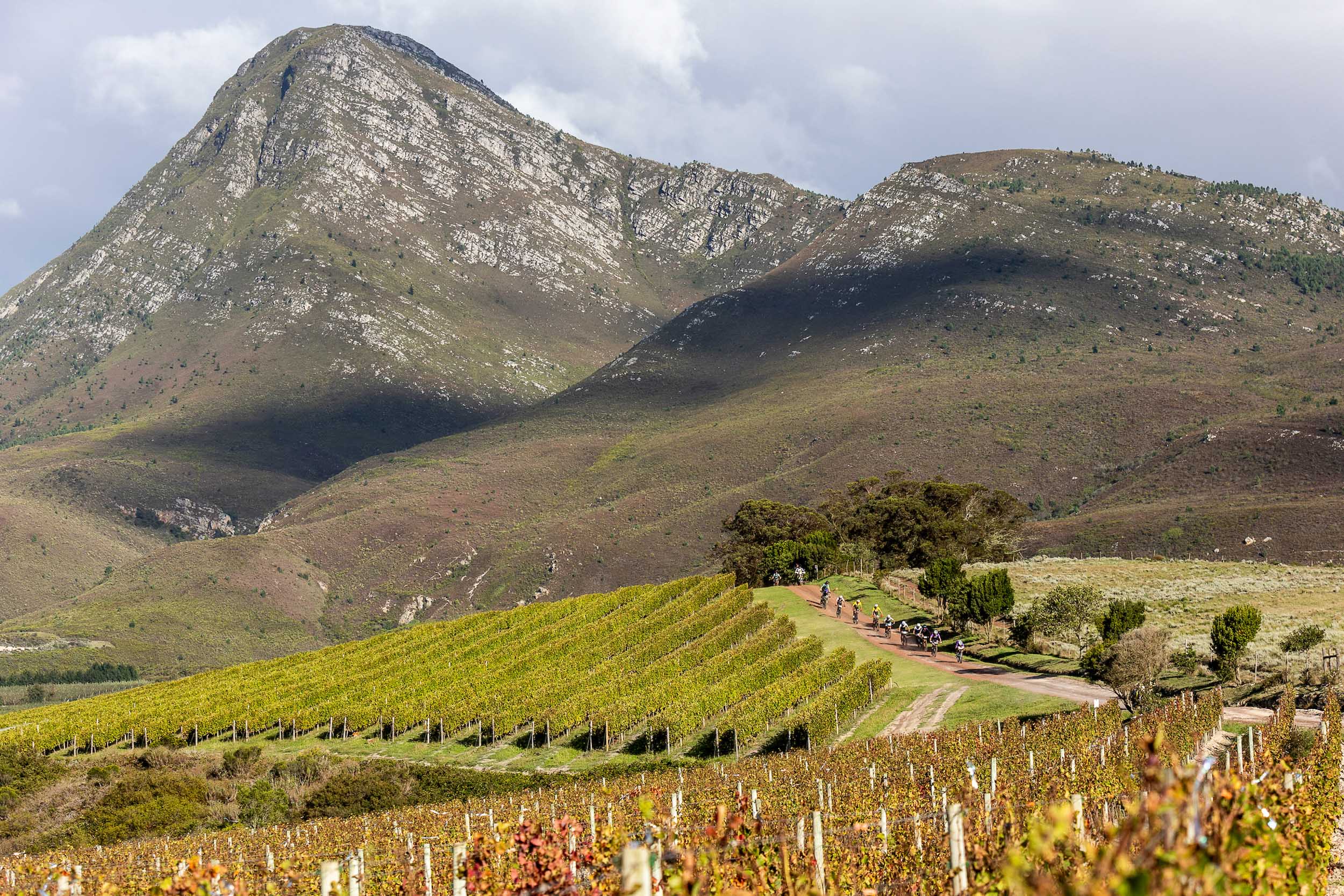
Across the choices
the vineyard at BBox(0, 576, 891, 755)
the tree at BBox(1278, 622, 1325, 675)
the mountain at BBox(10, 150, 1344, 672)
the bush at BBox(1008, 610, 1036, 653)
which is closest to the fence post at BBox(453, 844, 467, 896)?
the vineyard at BBox(0, 576, 891, 755)

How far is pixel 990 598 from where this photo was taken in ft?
185

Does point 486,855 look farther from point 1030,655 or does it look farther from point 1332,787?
point 1030,655

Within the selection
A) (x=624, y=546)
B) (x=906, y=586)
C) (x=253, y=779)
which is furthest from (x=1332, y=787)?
(x=624, y=546)

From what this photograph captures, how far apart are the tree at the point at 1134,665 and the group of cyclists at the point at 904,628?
12843 millimetres

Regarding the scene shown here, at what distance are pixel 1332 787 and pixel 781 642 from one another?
4106 centimetres

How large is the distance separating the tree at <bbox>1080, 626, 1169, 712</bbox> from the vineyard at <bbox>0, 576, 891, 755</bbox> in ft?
35.5

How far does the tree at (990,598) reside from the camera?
2221 inches

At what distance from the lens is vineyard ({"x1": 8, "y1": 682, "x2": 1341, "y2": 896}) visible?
5348 millimetres

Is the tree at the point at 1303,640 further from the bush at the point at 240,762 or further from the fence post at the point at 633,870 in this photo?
the bush at the point at 240,762

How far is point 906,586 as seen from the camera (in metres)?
80.1

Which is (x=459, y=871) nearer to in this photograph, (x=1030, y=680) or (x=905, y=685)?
(x=1030, y=680)

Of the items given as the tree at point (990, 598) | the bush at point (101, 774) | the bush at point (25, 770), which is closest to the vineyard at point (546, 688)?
the bush at point (25, 770)

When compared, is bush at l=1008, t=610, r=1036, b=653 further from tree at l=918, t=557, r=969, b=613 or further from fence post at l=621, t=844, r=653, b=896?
fence post at l=621, t=844, r=653, b=896

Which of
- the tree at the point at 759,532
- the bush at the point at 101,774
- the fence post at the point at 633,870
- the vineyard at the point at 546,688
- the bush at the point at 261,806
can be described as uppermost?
the tree at the point at 759,532
